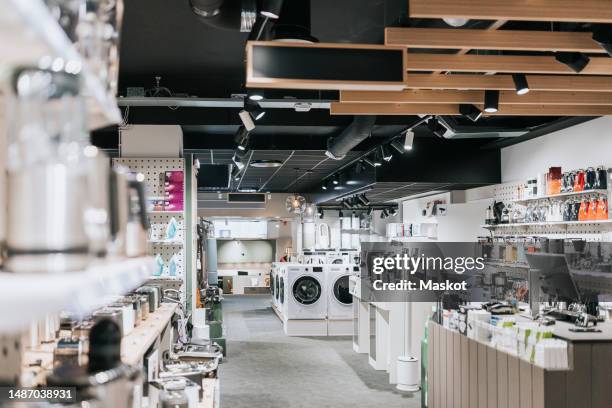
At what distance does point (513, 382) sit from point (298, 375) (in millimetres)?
4319

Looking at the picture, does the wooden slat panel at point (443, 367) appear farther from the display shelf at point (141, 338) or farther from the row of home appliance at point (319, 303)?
the row of home appliance at point (319, 303)

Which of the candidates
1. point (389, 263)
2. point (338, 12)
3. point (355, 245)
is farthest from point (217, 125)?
point (355, 245)

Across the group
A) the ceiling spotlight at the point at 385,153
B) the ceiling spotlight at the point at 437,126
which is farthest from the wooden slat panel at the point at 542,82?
the ceiling spotlight at the point at 385,153

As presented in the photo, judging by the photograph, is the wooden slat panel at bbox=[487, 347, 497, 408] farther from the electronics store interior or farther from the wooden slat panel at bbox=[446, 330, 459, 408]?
the wooden slat panel at bbox=[446, 330, 459, 408]

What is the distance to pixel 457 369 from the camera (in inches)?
203

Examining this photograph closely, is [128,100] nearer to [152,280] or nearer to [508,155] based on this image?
[152,280]

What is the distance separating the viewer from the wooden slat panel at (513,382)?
4.12 m

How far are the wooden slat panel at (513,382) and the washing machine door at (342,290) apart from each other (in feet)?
24.1

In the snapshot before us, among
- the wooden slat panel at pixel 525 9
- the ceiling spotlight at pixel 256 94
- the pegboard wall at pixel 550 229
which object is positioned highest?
the wooden slat panel at pixel 525 9

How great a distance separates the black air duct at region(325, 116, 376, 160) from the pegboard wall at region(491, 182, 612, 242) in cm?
258

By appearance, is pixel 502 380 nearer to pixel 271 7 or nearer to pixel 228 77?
pixel 271 7

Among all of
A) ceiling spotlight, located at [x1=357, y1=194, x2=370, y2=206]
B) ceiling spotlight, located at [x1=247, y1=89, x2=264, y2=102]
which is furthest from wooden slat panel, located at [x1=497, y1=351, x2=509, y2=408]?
ceiling spotlight, located at [x1=357, y1=194, x2=370, y2=206]

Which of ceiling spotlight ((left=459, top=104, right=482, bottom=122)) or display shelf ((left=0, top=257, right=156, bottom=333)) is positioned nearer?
display shelf ((left=0, top=257, right=156, bottom=333))

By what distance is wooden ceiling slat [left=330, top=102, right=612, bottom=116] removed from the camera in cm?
598
